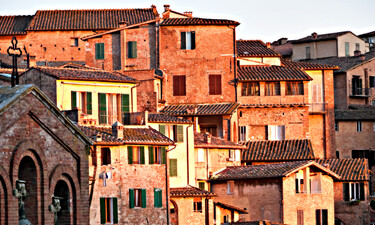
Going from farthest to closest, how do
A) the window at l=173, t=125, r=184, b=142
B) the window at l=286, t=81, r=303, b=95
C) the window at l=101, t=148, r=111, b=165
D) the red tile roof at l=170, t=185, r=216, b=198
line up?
1. the window at l=286, t=81, r=303, b=95
2. the window at l=173, t=125, r=184, b=142
3. the red tile roof at l=170, t=185, r=216, b=198
4. the window at l=101, t=148, r=111, b=165

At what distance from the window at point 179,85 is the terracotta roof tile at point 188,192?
12979mm

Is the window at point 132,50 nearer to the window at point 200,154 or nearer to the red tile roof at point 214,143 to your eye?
the red tile roof at point 214,143

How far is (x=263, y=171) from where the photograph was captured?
2837 inches

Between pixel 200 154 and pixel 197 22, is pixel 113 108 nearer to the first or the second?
pixel 200 154

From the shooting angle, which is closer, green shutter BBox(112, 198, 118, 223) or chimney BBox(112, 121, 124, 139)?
green shutter BBox(112, 198, 118, 223)

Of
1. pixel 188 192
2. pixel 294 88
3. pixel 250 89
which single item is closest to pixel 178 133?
pixel 188 192

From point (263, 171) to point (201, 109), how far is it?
8787 millimetres

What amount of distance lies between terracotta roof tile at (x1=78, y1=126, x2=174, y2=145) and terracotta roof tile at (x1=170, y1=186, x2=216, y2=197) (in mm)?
3408

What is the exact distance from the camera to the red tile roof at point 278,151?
78438 mm

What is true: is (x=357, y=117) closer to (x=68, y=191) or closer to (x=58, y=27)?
(x=58, y=27)

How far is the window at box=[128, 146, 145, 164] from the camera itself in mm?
62812

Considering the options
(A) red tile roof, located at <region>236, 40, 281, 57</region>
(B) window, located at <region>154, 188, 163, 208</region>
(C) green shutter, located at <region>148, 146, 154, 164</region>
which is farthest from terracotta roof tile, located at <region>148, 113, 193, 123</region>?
(A) red tile roof, located at <region>236, 40, 281, 57</region>

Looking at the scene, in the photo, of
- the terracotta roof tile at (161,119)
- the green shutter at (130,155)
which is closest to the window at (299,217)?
the terracotta roof tile at (161,119)

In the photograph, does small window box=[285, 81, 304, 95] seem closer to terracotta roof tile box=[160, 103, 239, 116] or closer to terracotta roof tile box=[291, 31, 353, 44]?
terracotta roof tile box=[160, 103, 239, 116]
